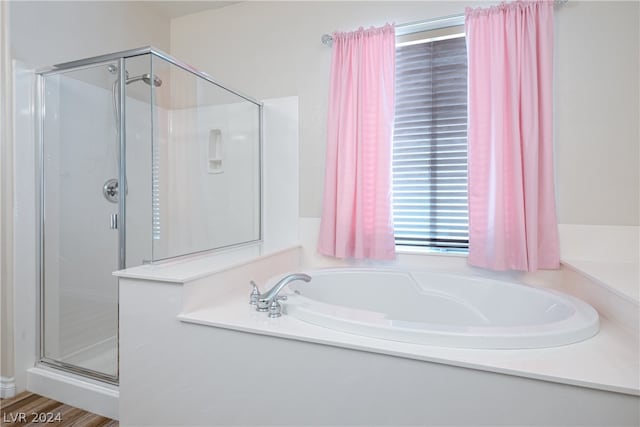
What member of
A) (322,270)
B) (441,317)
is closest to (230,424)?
(322,270)

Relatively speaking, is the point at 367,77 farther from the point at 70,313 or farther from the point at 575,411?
the point at 70,313

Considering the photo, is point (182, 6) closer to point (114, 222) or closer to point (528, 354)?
point (114, 222)

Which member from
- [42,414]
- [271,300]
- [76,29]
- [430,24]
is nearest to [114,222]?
[42,414]

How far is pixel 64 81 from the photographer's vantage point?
1874mm

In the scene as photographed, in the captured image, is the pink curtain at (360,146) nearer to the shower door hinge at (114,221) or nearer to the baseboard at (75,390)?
the shower door hinge at (114,221)

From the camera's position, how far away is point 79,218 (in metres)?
1.96

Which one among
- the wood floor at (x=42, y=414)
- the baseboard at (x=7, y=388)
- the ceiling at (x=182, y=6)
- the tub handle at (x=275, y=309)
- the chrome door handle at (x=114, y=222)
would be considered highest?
the ceiling at (x=182, y=6)

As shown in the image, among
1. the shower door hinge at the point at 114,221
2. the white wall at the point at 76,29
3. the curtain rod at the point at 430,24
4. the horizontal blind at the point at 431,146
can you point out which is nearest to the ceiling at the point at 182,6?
the white wall at the point at 76,29

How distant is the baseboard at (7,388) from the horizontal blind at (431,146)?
85.2 inches

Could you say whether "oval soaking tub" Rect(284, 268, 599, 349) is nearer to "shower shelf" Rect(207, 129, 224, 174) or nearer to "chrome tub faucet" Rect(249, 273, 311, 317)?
"chrome tub faucet" Rect(249, 273, 311, 317)

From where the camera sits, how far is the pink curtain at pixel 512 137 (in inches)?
71.6

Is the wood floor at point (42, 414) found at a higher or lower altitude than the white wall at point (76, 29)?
lower

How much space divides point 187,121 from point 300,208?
2.94ft

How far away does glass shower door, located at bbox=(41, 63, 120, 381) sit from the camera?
1846 mm
